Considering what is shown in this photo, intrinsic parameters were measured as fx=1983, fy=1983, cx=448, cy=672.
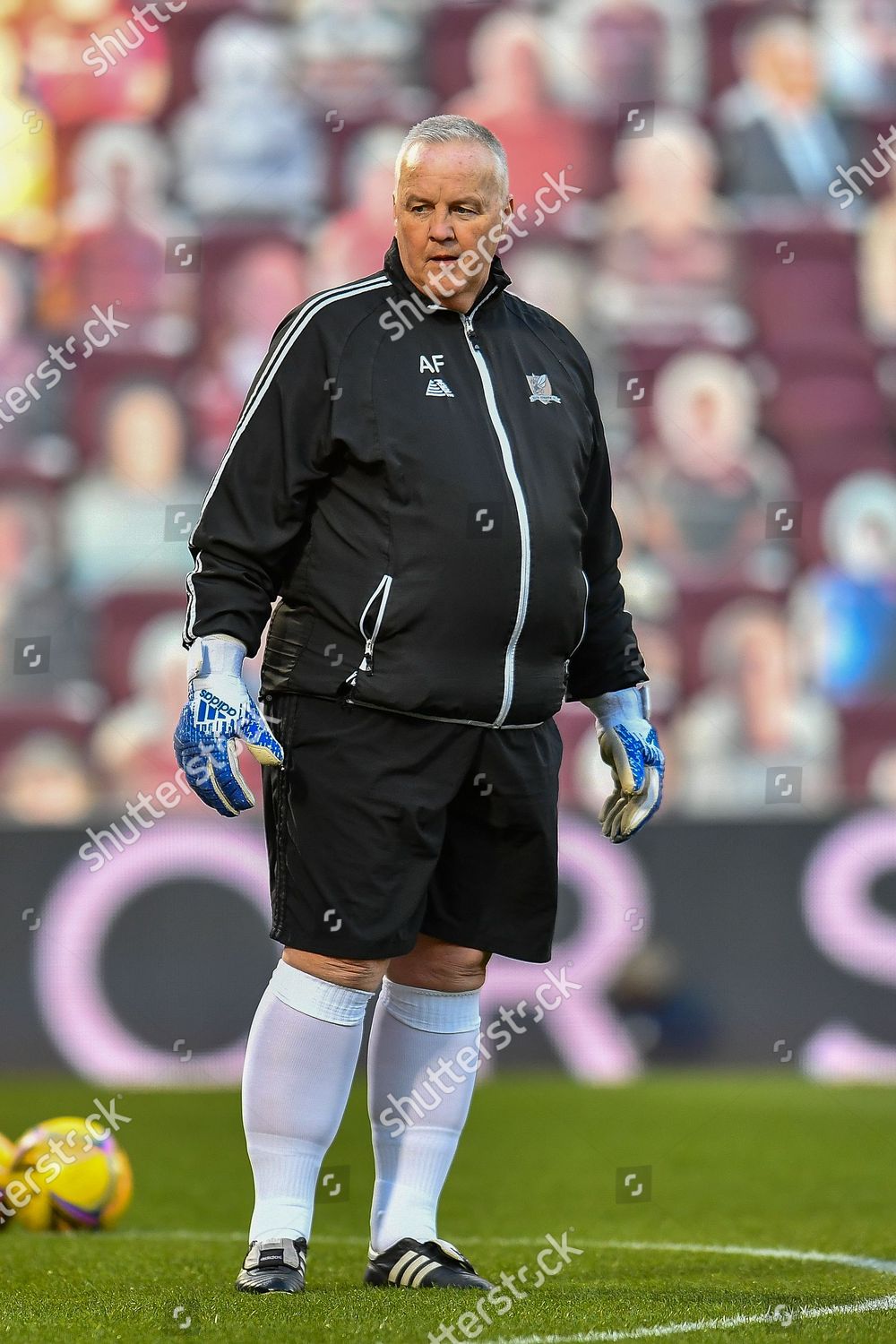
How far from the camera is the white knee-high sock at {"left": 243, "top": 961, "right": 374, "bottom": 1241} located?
2.71 meters

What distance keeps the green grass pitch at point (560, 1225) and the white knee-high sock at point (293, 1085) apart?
0.47 ft

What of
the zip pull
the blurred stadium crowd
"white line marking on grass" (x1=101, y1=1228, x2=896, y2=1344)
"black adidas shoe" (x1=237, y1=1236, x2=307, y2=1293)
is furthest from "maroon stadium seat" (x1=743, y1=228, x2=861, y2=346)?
"black adidas shoe" (x1=237, y1=1236, x2=307, y2=1293)

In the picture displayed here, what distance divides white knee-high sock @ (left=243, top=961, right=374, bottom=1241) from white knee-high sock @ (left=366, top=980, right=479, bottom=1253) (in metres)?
0.17

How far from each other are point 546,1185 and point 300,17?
638 centimetres

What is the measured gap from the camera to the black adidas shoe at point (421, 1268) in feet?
8.95

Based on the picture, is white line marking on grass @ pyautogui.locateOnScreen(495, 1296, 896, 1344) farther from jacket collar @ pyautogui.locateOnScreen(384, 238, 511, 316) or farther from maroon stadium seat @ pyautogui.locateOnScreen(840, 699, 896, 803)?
maroon stadium seat @ pyautogui.locateOnScreen(840, 699, 896, 803)

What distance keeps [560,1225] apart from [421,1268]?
1.25 metres
